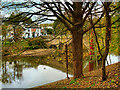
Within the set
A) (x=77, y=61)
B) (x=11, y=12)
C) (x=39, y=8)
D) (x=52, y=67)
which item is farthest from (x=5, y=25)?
(x=52, y=67)

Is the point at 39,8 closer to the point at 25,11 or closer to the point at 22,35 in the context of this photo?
the point at 25,11

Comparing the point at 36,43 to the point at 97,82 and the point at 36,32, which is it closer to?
the point at 36,32

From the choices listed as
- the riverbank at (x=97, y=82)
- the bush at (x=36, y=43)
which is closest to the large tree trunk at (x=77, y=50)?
the riverbank at (x=97, y=82)

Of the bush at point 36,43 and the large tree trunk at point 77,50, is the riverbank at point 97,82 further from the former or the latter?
the bush at point 36,43

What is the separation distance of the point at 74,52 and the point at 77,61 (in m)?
0.28

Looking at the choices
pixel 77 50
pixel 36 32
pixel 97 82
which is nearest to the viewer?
pixel 97 82

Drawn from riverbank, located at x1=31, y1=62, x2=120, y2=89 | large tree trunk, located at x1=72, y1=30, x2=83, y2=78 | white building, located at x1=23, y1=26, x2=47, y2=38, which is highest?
white building, located at x1=23, y1=26, x2=47, y2=38

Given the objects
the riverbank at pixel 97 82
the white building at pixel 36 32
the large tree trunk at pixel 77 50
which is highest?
the white building at pixel 36 32

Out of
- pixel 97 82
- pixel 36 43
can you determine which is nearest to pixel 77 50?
pixel 97 82

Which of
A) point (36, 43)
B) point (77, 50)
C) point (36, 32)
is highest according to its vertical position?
point (36, 32)

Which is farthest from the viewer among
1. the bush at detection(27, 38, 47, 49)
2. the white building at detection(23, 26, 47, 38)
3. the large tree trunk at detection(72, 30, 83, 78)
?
the large tree trunk at detection(72, 30, 83, 78)

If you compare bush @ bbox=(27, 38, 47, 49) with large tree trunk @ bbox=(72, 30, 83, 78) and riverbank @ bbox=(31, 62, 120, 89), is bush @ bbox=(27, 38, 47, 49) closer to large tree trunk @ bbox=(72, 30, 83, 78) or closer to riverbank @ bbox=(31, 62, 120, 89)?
large tree trunk @ bbox=(72, 30, 83, 78)

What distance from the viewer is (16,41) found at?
2723mm

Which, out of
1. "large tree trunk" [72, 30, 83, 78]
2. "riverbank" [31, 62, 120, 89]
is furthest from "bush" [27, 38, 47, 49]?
"riverbank" [31, 62, 120, 89]
